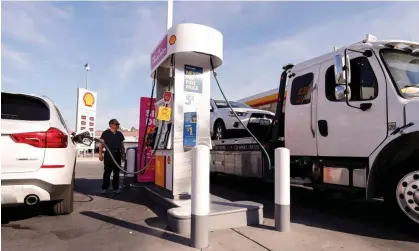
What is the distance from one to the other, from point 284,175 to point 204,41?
8.47ft

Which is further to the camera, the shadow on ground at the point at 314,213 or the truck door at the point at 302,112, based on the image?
the truck door at the point at 302,112

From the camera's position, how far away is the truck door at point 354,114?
4.55 meters

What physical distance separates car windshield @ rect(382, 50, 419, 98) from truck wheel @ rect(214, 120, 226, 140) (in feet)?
17.4

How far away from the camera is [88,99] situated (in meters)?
14.2

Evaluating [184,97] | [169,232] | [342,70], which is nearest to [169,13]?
[184,97]

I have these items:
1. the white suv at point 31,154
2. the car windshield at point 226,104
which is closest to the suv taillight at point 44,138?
the white suv at point 31,154

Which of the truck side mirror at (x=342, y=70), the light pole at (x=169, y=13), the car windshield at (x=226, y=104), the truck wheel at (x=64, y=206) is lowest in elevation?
the truck wheel at (x=64, y=206)

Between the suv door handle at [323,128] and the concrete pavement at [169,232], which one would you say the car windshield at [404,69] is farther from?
the concrete pavement at [169,232]

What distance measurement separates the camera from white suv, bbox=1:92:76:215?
3.95m

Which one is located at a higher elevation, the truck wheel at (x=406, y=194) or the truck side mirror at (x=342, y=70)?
the truck side mirror at (x=342, y=70)

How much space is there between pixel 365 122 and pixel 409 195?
111cm

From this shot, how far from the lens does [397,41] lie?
4.75 m

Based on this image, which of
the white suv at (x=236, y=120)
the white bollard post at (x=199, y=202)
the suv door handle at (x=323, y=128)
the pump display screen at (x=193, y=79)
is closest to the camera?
the white bollard post at (x=199, y=202)

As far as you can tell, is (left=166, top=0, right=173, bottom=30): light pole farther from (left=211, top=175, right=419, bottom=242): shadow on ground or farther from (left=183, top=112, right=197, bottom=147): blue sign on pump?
(left=211, top=175, right=419, bottom=242): shadow on ground
